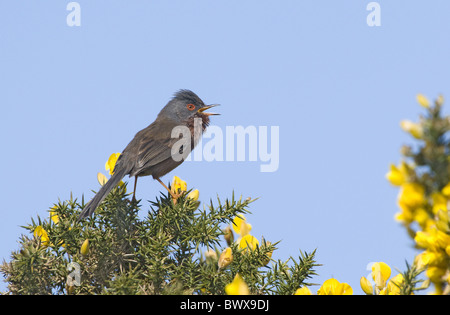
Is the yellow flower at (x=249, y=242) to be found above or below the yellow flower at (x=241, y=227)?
below

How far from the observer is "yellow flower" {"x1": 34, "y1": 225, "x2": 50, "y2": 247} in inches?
138

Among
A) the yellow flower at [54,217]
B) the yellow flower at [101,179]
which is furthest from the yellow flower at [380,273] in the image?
the yellow flower at [101,179]

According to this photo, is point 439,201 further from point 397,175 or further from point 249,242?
point 249,242

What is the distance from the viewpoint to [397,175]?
6.95ft

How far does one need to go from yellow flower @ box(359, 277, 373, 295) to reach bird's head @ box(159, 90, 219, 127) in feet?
15.4

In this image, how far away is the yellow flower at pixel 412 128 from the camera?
1970 mm

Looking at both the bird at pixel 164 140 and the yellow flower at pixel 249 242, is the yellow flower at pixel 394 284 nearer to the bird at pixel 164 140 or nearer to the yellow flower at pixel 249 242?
the yellow flower at pixel 249 242

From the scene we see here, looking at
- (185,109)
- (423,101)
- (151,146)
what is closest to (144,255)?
(423,101)

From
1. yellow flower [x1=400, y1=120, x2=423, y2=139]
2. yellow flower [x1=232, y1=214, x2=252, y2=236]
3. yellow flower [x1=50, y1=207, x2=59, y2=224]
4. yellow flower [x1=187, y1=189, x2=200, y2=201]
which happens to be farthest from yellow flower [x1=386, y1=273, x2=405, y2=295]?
yellow flower [x1=50, y1=207, x2=59, y2=224]

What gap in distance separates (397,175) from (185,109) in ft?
17.7

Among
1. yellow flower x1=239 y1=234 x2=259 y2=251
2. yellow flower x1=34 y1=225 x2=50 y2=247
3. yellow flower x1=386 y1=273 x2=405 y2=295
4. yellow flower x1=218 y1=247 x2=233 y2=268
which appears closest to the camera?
yellow flower x1=386 y1=273 x2=405 y2=295

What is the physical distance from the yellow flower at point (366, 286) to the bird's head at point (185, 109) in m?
4.70

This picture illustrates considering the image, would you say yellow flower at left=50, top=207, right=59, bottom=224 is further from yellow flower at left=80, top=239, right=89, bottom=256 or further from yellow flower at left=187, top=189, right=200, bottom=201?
yellow flower at left=187, top=189, right=200, bottom=201
